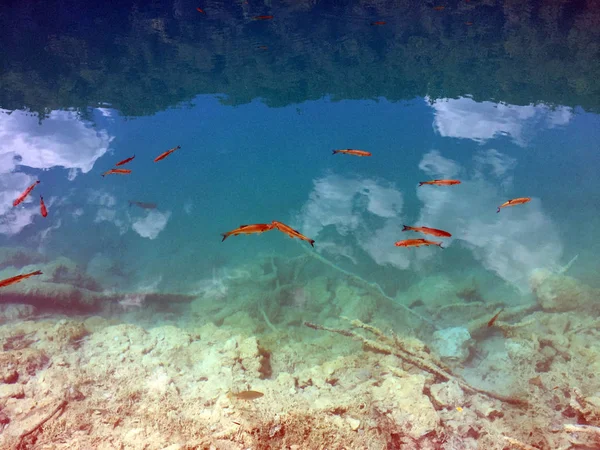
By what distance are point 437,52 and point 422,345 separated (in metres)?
19.7

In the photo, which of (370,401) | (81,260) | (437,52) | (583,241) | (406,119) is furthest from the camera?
(437,52)

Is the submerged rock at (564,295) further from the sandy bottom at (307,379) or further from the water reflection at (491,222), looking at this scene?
the water reflection at (491,222)

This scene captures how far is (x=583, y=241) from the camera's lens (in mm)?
8898

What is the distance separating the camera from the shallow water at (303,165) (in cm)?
825

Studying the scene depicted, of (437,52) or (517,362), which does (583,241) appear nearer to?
(517,362)

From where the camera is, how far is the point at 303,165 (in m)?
12.4

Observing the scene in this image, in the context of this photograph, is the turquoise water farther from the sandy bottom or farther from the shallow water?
the sandy bottom

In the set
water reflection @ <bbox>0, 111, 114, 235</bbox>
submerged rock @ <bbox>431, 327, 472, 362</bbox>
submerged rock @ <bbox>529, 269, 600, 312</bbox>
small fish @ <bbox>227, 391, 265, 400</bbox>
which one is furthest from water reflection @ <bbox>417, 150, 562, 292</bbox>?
water reflection @ <bbox>0, 111, 114, 235</bbox>

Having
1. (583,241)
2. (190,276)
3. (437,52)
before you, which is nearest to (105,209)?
(190,276)

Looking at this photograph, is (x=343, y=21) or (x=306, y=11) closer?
(x=343, y=21)

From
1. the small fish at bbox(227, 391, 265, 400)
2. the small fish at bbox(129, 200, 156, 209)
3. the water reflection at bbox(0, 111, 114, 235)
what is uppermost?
the small fish at bbox(227, 391, 265, 400)

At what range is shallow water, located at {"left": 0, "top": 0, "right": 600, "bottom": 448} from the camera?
8.25 meters

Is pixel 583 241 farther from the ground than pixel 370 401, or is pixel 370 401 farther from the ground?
pixel 370 401

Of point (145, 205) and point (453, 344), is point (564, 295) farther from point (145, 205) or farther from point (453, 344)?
point (145, 205)
